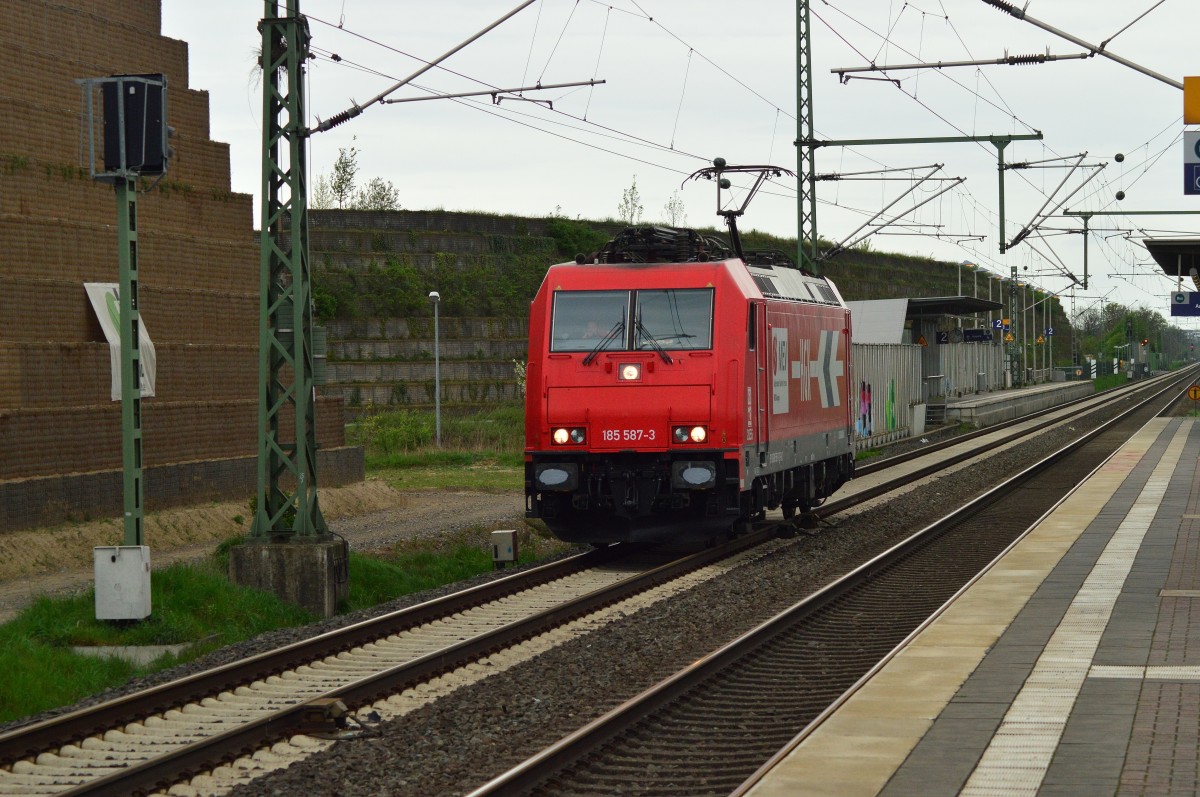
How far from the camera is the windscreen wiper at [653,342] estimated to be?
18.0 m

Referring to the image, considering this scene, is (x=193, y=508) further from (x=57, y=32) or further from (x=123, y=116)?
(x=123, y=116)

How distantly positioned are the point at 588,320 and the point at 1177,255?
29020mm

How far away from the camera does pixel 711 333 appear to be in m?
18.0

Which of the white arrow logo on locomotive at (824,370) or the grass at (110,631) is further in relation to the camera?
the white arrow logo on locomotive at (824,370)

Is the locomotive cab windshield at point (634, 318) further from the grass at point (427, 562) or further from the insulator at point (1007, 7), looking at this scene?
the insulator at point (1007, 7)

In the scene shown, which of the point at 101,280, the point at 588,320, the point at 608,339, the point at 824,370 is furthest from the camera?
the point at 101,280

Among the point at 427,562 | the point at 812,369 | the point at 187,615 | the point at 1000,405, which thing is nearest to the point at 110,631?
the point at 187,615

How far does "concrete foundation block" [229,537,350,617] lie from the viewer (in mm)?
15844

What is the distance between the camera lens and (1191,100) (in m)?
18.9

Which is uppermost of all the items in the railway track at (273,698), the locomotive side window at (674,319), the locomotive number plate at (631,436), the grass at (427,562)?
the locomotive side window at (674,319)

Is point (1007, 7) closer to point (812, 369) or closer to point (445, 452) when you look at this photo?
point (812, 369)

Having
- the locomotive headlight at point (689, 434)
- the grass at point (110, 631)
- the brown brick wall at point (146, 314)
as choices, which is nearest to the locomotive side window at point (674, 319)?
the locomotive headlight at point (689, 434)

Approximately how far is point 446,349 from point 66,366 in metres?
36.5

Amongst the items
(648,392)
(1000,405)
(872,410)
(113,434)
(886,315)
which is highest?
(886,315)
